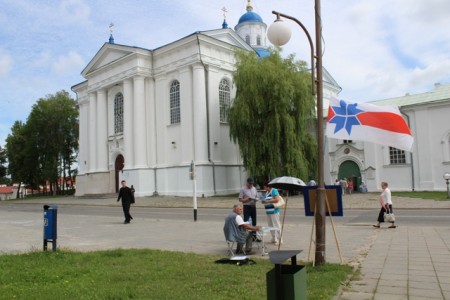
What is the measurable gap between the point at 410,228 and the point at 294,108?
2146cm

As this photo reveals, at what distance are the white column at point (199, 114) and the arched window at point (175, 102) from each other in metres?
2.82

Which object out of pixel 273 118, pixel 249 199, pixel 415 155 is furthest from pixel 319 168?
pixel 415 155

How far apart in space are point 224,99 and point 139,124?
27.2ft

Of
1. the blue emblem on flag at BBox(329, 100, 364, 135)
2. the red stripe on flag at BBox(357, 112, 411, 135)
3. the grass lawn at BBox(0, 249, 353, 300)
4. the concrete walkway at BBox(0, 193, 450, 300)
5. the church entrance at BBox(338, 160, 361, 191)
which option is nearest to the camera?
the grass lawn at BBox(0, 249, 353, 300)

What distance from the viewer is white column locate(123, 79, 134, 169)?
41125mm

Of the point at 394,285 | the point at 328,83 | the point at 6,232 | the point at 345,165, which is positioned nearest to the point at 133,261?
the point at 394,285

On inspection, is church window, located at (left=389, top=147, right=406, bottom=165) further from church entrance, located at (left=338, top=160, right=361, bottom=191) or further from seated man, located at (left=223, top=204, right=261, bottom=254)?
seated man, located at (left=223, top=204, right=261, bottom=254)

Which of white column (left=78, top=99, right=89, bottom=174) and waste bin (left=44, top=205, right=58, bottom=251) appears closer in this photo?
waste bin (left=44, top=205, right=58, bottom=251)

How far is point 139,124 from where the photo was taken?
41.0 meters

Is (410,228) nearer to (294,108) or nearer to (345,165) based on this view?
(294,108)

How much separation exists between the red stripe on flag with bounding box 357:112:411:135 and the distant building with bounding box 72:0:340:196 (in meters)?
29.2

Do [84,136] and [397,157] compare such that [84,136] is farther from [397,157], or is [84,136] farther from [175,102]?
[397,157]

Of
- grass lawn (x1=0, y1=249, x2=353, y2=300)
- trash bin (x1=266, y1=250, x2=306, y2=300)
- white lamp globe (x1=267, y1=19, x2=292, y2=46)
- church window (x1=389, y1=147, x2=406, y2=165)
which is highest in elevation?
white lamp globe (x1=267, y1=19, x2=292, y2=46)

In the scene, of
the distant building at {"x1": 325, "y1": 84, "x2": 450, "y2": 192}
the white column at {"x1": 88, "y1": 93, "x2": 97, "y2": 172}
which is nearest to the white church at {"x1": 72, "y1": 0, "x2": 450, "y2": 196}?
the distant building at {"x1": 325, "y1": 84, "x2": 450, "y2": 192}
